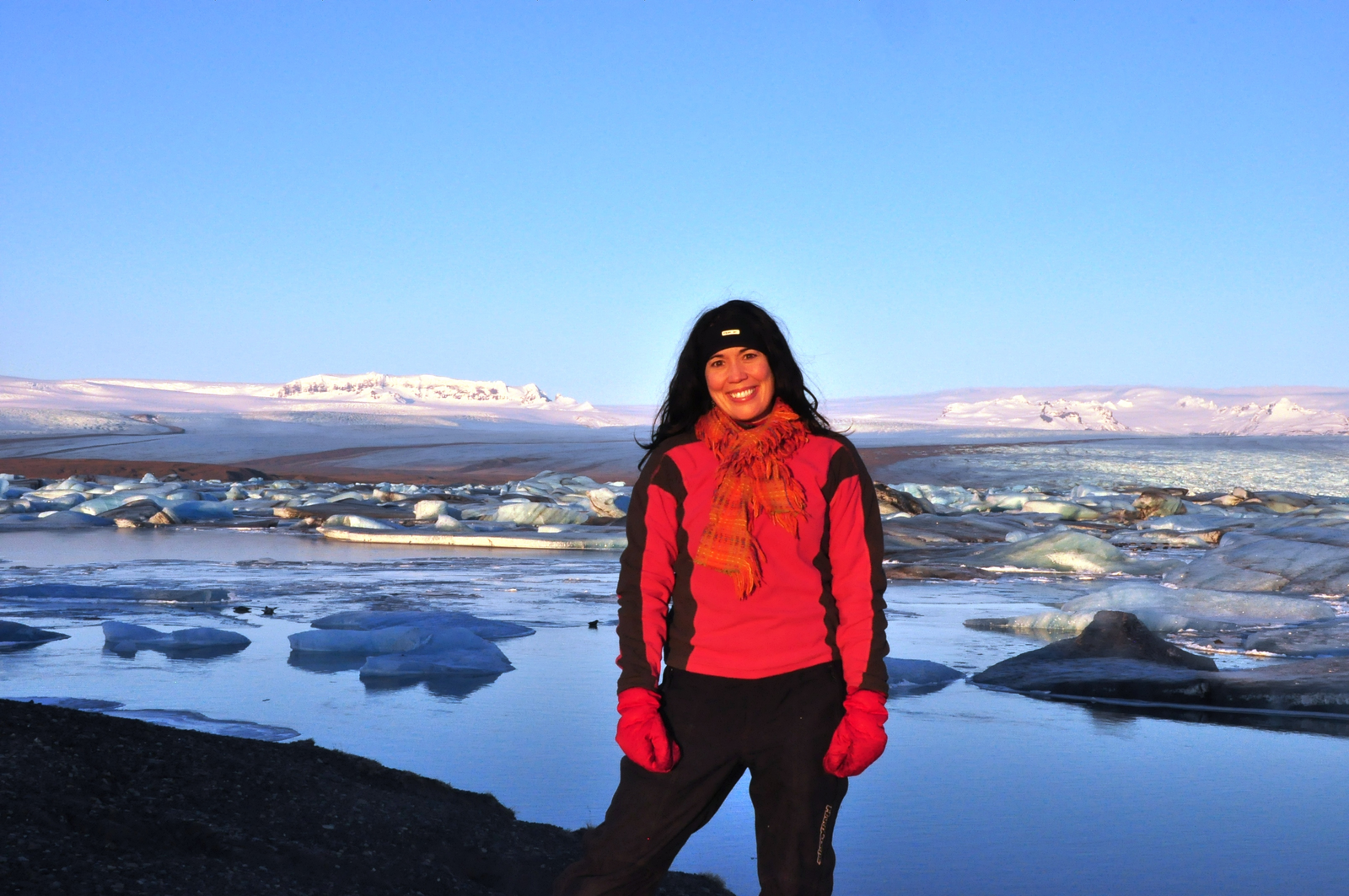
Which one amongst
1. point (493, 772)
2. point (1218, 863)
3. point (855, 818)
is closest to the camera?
point (1218, 863)

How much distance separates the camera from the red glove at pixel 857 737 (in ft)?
6.35

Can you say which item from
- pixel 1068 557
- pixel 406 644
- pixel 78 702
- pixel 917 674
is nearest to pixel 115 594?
pixel 406 644

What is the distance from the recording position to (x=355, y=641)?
17.2ft

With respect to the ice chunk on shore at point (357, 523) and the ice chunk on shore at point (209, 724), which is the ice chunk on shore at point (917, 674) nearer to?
the ice chunk on shore at point (209, 724)

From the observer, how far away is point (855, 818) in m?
2.98

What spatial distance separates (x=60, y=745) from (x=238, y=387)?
159m

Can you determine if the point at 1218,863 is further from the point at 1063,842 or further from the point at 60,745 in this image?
the point at 60,745

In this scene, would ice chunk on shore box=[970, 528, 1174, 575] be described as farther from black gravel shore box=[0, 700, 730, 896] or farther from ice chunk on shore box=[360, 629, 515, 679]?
black gravel shore box=[0, 700, 730, 896]

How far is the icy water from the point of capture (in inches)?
104

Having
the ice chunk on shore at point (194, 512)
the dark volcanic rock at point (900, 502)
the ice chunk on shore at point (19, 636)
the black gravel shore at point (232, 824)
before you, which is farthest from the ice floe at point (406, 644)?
the dark volcanic rock at point (900, 502)

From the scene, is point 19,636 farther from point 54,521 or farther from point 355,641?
point 54,521

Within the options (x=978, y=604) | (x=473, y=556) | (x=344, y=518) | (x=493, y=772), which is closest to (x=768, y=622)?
(x=493, y=772)

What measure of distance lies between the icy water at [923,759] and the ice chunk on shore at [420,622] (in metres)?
0.15

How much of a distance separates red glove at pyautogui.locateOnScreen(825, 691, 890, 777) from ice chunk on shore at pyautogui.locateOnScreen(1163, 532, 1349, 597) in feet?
22.2
